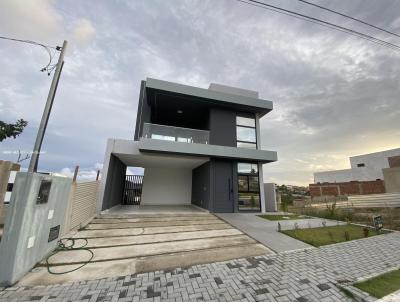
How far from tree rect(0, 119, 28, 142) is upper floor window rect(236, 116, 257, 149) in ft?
39.3

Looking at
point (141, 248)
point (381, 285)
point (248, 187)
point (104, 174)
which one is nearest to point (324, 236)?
point (381, 285)

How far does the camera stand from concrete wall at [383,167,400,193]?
18547 millimetres

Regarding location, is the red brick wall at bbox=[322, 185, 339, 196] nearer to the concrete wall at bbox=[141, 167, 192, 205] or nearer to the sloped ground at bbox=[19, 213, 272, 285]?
the concrete wall at bbox=[141, 167, 192, 205]

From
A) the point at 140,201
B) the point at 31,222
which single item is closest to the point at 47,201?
the point at 31,222

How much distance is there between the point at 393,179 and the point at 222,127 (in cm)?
2248

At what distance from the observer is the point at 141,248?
441 centimetres

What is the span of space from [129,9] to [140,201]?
11.7 metres

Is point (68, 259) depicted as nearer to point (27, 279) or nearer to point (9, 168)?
point (27, 279)

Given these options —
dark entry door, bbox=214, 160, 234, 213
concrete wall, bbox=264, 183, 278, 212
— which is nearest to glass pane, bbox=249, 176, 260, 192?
dark entry door, bbox=214, 160, 234, 213

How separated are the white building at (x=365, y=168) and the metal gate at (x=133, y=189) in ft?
135

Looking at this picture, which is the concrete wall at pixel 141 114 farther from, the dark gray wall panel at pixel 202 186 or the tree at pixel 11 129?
the tree at pixel 11 129

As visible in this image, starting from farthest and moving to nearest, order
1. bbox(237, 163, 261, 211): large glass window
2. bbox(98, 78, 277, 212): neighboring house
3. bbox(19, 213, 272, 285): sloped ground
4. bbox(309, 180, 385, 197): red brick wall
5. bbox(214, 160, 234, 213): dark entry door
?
1. bbox(309, 180, 385, 197): red brick wall
2. bbox(237, 163, 261, 211): large glass window
3. bbox(214, 160, 234, 213): dark entry door
4. bbox(98, 78, 277, 212): neighboring house
5. bbox(19, 213, 272, 285): sloped ground

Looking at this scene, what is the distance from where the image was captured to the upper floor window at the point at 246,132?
37.2ft

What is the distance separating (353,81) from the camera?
400 inches
